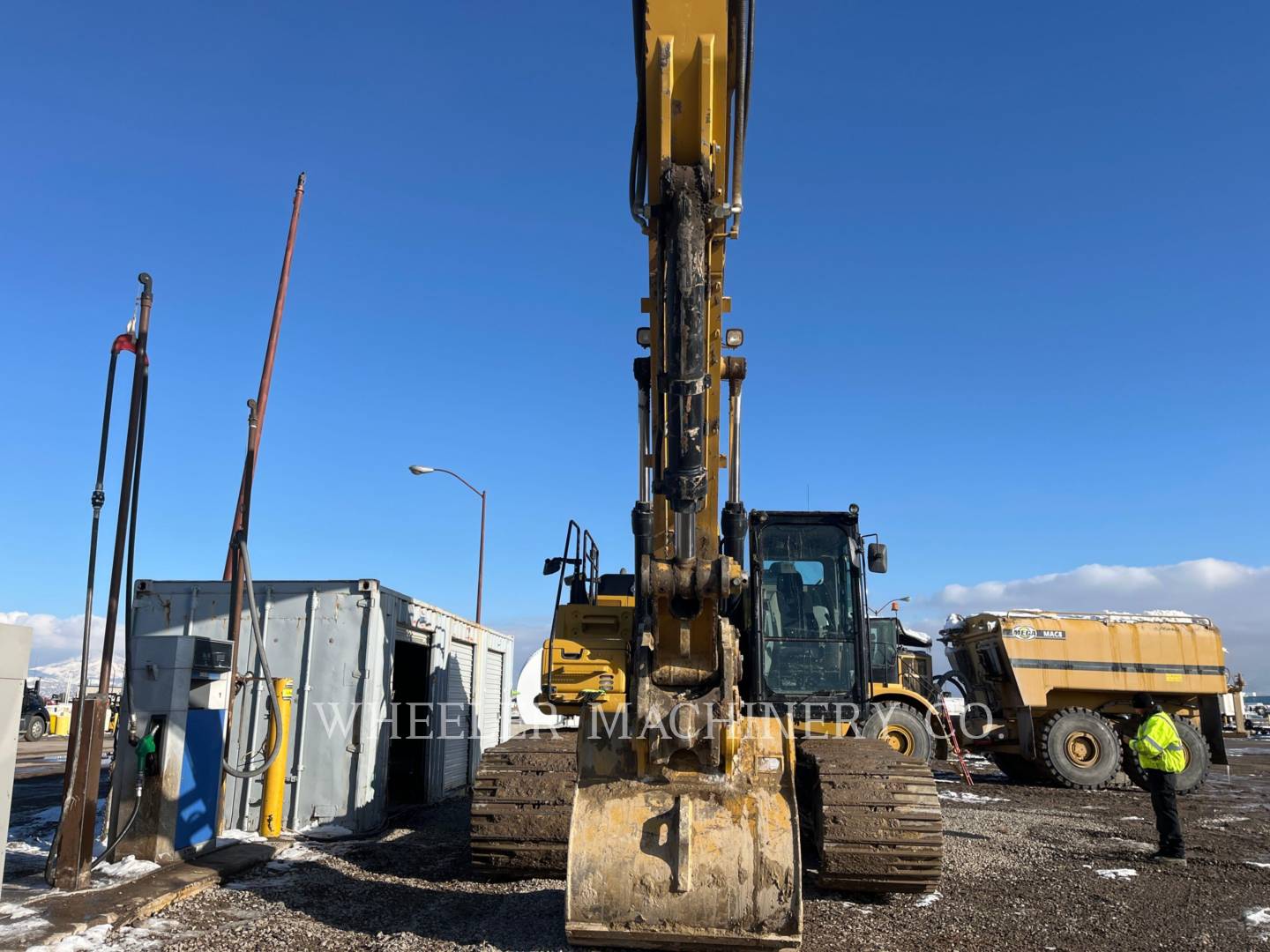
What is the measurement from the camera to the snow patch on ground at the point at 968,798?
14.1m

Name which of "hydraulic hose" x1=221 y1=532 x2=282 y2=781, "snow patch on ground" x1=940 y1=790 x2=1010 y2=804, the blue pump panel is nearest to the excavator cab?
"hydraulic hose" x1=221 y1=532 x2=282 y2=781

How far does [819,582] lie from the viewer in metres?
9.59

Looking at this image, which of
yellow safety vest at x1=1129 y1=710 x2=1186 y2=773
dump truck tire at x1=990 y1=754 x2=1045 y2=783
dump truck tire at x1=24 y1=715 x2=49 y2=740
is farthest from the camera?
dump truck tire at x1=24 y1=715 x2=49 y2=740

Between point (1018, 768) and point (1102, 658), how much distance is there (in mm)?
2585

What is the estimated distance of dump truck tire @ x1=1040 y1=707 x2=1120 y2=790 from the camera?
1608 cm

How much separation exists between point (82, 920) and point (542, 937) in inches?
124

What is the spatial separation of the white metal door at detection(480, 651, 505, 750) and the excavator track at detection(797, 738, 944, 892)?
919 centimetres

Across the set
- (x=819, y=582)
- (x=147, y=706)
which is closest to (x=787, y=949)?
(x=819, y=582)

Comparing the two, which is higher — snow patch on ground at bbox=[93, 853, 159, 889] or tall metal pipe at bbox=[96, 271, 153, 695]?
tall metal pipe at bbox=[96, 271, 153, 695]

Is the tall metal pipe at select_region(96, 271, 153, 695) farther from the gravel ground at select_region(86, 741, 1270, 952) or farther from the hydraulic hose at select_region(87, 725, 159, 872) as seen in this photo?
the gravel ground at select_region(86, 741, 1270, 952)

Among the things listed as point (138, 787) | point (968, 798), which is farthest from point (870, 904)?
point (968, 798)

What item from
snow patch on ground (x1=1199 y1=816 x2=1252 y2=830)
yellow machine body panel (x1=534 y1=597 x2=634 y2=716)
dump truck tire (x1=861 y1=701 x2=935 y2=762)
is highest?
yellow machine body panel (x1=534 y1=597 x2=634 y2=716)

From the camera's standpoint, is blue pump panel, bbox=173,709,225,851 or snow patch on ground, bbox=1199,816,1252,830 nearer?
blue pump panel, bbox=173,709,225,851

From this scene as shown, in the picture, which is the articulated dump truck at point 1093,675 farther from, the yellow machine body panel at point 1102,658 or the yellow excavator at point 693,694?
the yellow excavator at point 693,694
